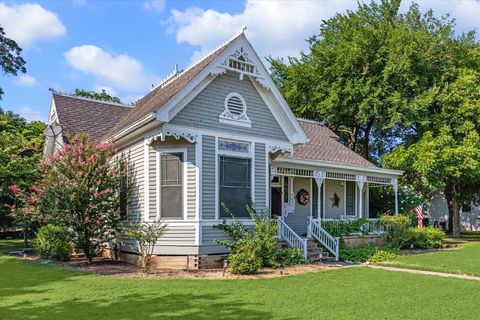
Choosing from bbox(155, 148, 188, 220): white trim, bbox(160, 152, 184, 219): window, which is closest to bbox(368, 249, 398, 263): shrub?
bbox(155, 148, 188, 220): white trim

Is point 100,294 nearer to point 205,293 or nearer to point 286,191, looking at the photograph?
point 205,293

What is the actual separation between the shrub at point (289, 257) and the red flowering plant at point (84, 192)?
16.4 feet

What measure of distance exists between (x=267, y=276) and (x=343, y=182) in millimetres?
10379

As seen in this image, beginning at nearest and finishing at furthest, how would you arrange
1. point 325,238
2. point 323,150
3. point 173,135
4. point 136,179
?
point 173,135
point 136,179
point 325,238
point 323,150

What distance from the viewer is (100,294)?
8539mm

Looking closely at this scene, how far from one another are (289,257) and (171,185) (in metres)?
4.15

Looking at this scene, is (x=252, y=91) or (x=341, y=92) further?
(x=341, y=92)

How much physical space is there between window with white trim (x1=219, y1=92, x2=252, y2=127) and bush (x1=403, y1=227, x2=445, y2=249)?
9889 millimetres

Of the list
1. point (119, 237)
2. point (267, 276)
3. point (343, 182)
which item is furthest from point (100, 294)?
point (343, 182)

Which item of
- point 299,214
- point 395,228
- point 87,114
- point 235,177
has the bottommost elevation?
point 395,228

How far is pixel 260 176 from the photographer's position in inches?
545

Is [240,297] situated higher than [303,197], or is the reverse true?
[303,197]

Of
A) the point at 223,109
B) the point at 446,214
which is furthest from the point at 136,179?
the point at 446,214

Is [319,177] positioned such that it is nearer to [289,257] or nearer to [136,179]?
[289,257]
